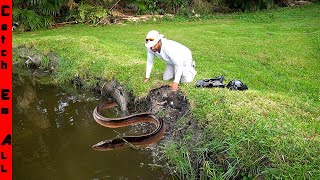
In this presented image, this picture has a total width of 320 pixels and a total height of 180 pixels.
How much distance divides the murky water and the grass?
568 millimetres

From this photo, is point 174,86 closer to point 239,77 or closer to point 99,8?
point 239,77

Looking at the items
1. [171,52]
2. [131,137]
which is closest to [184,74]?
[171,52]

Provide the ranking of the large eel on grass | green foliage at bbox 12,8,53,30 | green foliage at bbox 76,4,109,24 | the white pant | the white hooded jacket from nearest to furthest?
the large eel on grass
the white hooded jacket
the white pant
green foliage at bbox 12,8,53,30
green foliage at bbox 76,4,109,24

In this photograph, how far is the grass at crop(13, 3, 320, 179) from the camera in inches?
187

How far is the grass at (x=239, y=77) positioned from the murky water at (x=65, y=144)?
57 cm

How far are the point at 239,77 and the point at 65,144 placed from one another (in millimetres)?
3747

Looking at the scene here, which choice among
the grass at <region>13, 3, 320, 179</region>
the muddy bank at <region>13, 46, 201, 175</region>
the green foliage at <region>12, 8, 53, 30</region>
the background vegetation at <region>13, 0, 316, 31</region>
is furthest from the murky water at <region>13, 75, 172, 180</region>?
the background vegetation at <region>13, 0, 316, 31</region>

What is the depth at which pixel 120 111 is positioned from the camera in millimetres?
7539

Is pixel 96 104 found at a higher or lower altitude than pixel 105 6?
lower

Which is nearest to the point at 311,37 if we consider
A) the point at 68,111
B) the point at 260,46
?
the point at 260,46

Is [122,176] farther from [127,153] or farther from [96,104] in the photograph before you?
[96,104]

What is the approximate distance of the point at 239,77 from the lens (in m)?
7.94

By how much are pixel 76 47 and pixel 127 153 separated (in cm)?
518

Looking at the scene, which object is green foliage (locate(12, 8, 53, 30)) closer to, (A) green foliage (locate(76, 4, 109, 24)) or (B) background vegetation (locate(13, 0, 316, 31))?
(B) background vegetation (locate(13, 0, 316, 31))
